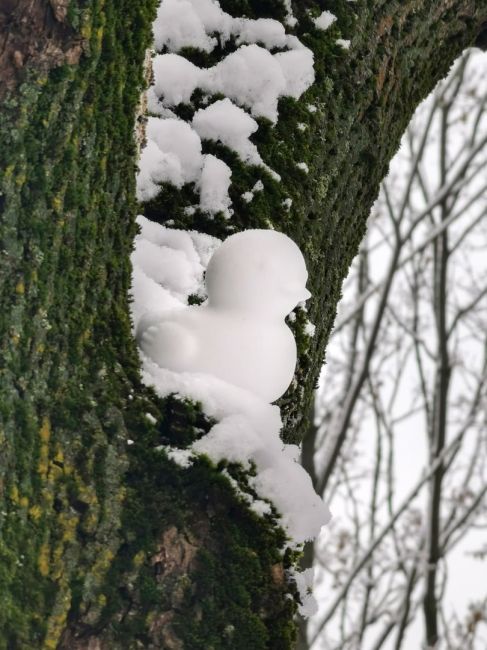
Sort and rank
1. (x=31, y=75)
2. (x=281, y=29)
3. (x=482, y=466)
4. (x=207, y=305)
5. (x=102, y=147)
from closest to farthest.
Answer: (x=31, y=75)
(x=102, y=147)
(x=207, y=305)
(x=281, y=29)
(x=482, y=466)

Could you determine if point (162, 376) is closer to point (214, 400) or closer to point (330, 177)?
point (214, 400)

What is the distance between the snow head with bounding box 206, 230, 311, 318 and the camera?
1122mm

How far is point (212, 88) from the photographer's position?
1.38 meters

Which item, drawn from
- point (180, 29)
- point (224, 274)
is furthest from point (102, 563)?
point (180, 29)

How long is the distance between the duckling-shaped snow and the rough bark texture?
72 millimetres

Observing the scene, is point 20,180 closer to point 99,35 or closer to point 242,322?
point 99,35

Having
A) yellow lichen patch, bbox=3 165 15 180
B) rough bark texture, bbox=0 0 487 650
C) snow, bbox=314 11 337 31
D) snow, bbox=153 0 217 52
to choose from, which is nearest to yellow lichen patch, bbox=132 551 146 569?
rough bark texture, bbox=0 0 487 650

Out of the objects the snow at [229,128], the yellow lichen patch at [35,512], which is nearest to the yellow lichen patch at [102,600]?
the yellow lichen patch at [35,512]

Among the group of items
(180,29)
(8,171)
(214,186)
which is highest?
(180,29)

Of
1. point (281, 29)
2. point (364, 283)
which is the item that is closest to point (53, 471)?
point (281, 29)

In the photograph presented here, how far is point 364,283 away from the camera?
512 cm

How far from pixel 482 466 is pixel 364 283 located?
143 centimetres

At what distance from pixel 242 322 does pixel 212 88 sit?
0.49 meters

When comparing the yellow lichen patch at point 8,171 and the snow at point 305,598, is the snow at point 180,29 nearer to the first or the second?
the yellow lichen patch at point 8,171
